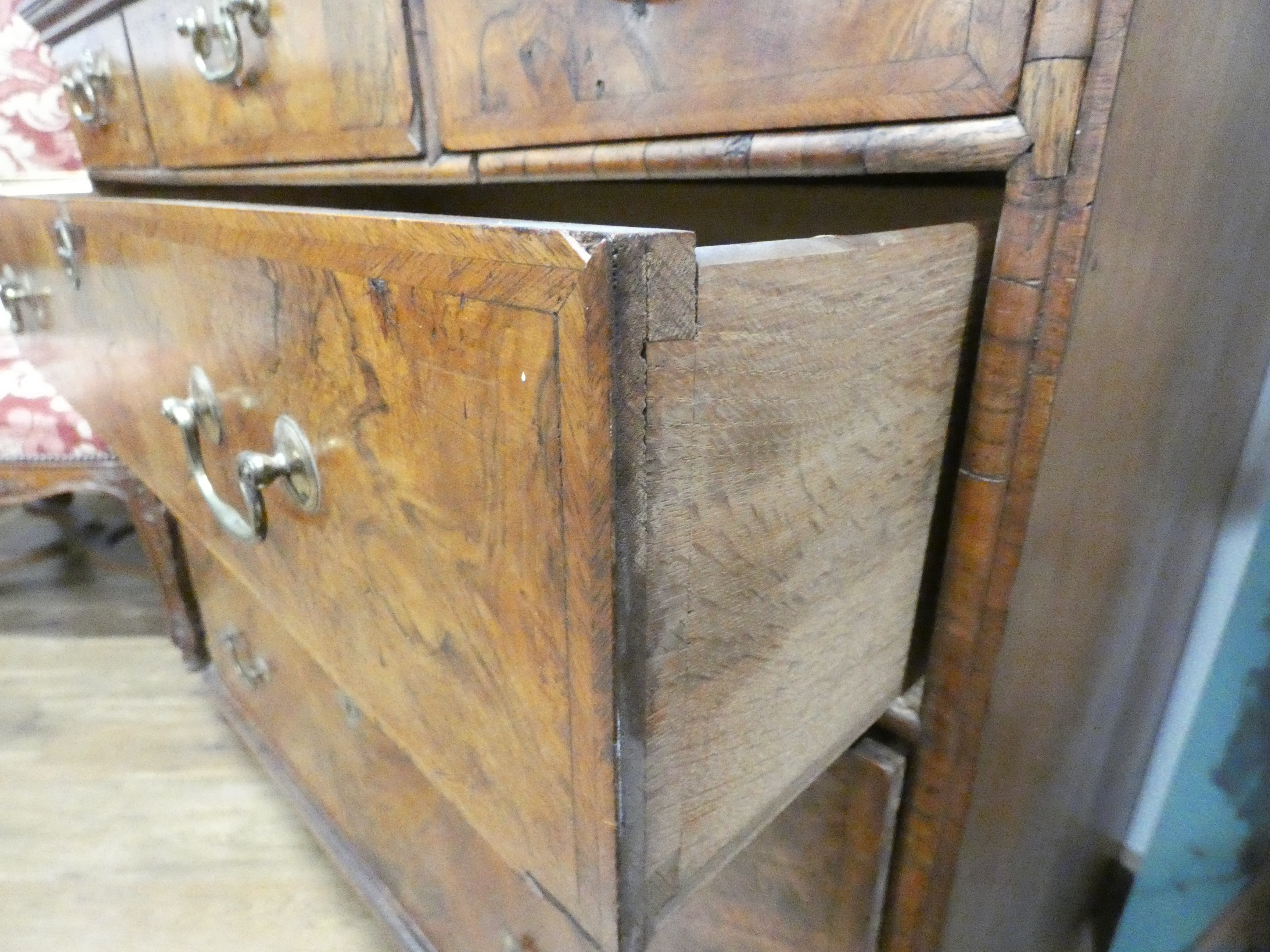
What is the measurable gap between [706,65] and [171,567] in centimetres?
108

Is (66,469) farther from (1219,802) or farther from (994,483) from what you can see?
(1219,802)

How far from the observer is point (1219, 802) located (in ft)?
2.14

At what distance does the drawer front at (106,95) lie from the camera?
2.76 ft

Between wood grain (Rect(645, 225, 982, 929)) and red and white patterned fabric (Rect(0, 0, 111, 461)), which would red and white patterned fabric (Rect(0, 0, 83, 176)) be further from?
wood grain (Rect(645, 225, 982, 929))

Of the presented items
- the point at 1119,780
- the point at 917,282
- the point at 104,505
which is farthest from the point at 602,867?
the point at 104,505

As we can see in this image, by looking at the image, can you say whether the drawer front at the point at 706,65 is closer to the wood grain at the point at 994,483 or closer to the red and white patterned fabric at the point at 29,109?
the wood grain at the point at 994,483

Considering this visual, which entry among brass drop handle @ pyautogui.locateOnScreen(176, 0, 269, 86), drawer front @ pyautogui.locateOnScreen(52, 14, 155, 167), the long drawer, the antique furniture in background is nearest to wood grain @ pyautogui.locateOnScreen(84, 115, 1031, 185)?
the antique furniture in background

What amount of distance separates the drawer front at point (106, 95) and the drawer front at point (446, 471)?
55 centimetres

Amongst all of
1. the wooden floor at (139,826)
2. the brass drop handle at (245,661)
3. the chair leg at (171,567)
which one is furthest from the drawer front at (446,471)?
the chair leg at (171,567)

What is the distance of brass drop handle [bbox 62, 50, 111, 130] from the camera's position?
2.94ft

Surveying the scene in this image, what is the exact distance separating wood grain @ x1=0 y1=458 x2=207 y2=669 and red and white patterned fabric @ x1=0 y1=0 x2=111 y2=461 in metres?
0.02

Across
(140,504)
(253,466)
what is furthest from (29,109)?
(253,466)

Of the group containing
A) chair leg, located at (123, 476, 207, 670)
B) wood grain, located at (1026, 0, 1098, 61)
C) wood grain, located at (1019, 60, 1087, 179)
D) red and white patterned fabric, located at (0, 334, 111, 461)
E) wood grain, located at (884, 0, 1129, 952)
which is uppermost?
wood grain, located at (1026, 0, 1098, 61)

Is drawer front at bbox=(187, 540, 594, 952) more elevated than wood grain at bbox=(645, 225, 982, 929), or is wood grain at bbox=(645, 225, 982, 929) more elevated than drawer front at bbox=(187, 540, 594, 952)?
wood grain at bbox=(645, 225, 982, 929)
